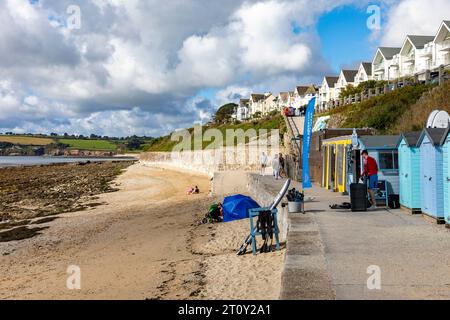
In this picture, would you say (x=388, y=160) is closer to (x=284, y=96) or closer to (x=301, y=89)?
(x=301, y=89)

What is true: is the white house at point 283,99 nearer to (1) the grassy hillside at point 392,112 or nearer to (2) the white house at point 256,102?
(2) the white house at point 256,102

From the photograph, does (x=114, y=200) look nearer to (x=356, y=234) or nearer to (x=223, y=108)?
(x=356, y=234)

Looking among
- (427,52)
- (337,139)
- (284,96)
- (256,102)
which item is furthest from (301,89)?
(337,139)

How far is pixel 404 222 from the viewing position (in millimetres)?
9906

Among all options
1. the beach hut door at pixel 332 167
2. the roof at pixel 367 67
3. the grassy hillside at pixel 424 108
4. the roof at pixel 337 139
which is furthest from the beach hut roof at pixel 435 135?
the roof at pixel 367 67

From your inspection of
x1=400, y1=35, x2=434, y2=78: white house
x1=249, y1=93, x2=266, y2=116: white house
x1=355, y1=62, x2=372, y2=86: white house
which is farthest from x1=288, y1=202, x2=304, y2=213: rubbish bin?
x1=249, y1=93, x2=266, y2=116: white house

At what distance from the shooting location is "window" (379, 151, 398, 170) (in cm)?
1236

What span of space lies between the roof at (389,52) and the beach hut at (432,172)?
173 feet

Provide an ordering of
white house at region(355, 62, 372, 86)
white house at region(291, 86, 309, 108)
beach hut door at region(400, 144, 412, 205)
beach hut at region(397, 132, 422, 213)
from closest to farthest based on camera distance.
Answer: beach hut at region(397, 132, 422, 213) < beach hut door at region(400, 144, 412, 205) < white house at region(355, 62, 372, 86) < white house at region(291, 86, 309, 108)

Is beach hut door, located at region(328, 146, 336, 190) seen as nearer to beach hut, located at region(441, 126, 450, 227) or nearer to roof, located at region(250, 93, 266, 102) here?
beach hut, located at region(441, 126, 450, 227)

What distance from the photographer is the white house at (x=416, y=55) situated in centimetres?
4919

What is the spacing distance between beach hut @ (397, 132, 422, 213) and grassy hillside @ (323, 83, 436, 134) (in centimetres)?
1069

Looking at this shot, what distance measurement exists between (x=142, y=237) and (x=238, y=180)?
587 inches
